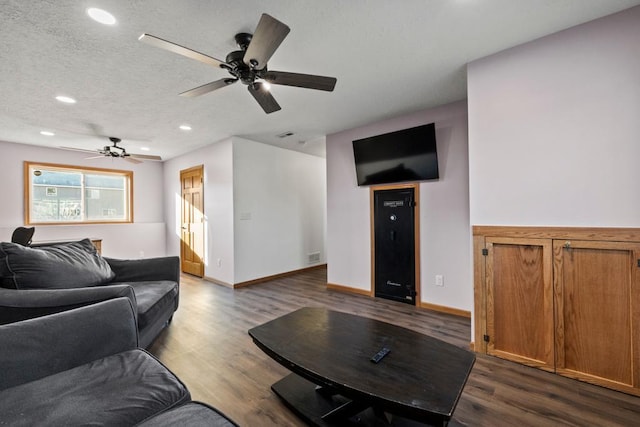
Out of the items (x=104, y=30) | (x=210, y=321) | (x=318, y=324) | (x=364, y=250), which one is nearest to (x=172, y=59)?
(x=104, y=30)

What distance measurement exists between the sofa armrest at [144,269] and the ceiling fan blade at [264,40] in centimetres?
229

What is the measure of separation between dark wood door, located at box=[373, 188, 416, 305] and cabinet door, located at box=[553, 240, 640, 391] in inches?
65.7

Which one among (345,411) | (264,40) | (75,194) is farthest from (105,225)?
(345,411)

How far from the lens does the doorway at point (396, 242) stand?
141 inches

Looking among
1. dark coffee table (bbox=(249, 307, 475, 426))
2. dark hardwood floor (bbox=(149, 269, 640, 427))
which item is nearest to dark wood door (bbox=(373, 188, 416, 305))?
dark hardwood floor (bbox=(149, 269, 640, 427))

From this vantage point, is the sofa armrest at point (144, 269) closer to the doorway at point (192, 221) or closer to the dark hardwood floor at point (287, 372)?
the dark hardwood floor at point (287, 372)

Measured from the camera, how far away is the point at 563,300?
6.59ft

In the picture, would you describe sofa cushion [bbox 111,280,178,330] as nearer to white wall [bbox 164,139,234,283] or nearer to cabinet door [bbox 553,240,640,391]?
white wall [bbox 164,139,234,283]

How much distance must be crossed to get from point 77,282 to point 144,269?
0.67 meters

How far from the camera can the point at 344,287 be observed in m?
4.33

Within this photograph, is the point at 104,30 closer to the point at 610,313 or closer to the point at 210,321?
the point at 210,321

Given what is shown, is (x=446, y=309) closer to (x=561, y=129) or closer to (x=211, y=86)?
(x=561, y=129)

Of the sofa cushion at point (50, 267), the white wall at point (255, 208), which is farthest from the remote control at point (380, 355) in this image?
the white wall at point (255, 208)

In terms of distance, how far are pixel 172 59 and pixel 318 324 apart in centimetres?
246
